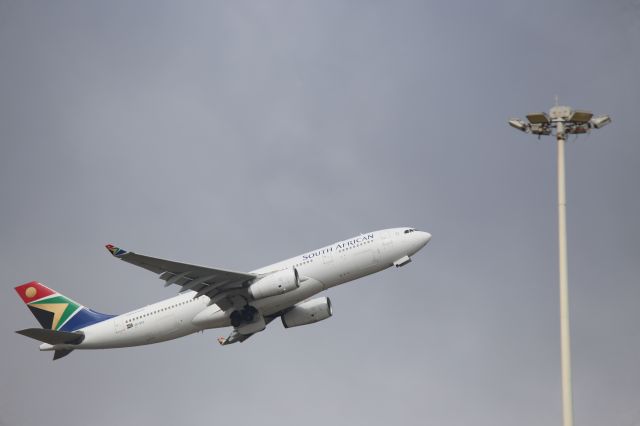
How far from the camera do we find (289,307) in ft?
212

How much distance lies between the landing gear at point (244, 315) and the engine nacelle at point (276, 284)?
217 centimetres

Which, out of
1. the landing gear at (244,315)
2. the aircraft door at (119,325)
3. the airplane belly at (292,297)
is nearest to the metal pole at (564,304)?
the airplane belly at (292,297)

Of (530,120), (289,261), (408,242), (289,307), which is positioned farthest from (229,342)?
(530,120)

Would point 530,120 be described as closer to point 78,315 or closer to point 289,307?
point 289,307

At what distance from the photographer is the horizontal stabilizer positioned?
2398 inches

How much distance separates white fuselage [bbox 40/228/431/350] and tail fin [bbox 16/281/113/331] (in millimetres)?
1436

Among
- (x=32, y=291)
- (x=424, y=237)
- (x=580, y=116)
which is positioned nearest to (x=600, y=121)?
(x=580, y=116)

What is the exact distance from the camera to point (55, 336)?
62.3 meters

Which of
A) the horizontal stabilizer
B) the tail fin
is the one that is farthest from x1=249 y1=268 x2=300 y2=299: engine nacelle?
the horizontal stabilizer

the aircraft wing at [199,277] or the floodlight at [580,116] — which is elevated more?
the floodlight at [580,116]

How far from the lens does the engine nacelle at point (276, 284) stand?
57625 mm

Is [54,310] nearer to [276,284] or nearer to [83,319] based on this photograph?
[83,319]

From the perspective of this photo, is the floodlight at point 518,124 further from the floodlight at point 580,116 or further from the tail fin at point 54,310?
the tail fin at point 54,310

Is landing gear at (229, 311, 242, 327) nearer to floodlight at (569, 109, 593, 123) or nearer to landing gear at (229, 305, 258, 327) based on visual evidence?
landing gear at (229, 305, 258, 327)
